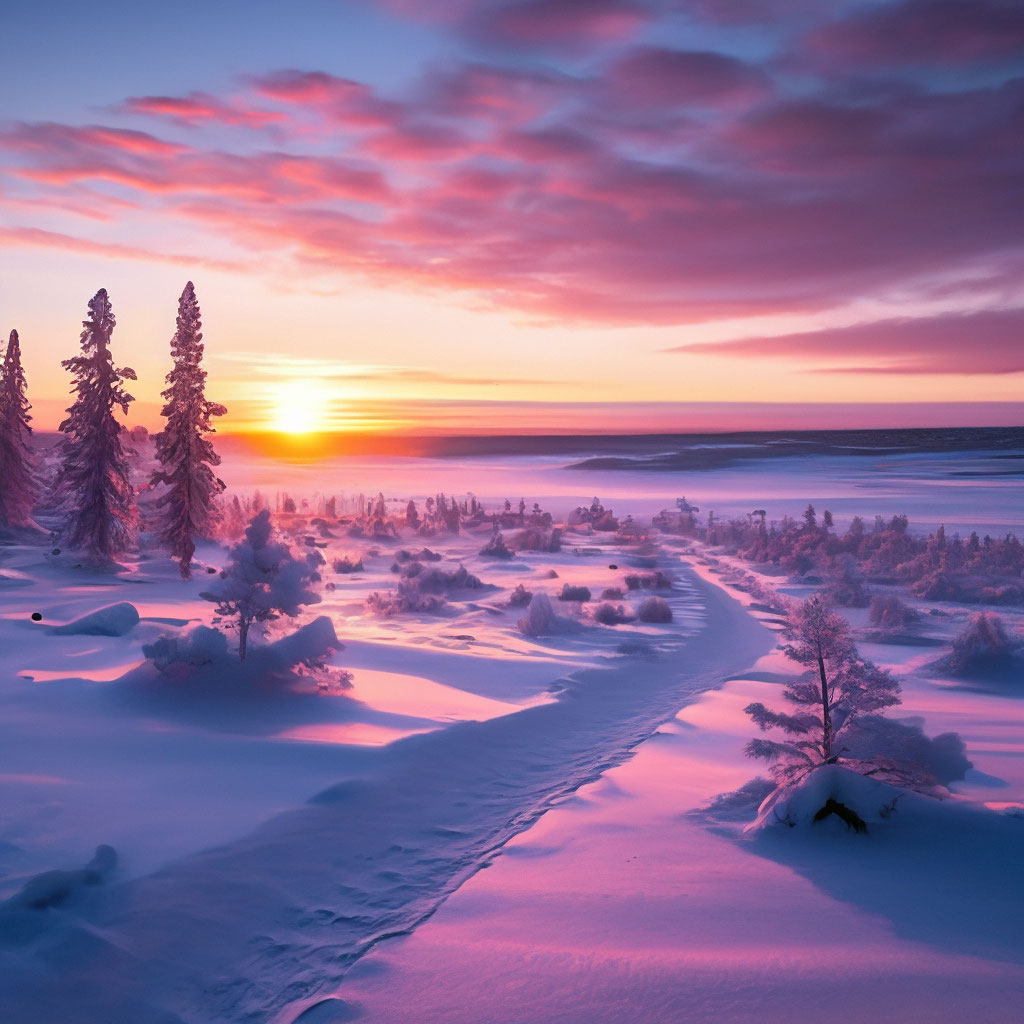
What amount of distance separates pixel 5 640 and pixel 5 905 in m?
11.3

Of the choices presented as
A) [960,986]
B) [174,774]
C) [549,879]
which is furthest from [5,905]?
A: [960,986]

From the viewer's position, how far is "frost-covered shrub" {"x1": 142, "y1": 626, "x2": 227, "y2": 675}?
12234mm

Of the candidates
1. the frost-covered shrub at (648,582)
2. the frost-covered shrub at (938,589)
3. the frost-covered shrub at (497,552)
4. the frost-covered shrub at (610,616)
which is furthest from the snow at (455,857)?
the frost-covered shrub at (497,552)

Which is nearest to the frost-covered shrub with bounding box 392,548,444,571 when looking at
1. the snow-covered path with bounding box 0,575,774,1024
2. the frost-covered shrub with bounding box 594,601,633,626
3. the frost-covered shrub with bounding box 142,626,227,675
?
the frost-covered shrub with bounding box 594,601,633,626

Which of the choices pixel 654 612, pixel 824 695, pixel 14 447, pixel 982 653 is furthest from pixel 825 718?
pixel 14 447

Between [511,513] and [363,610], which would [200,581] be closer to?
[363,610]

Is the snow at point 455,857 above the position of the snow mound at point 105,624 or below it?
below

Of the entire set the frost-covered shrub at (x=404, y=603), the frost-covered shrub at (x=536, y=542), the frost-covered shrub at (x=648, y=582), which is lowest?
the frost-covered shrub at (x=404, y=603)

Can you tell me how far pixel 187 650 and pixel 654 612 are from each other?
13.6m

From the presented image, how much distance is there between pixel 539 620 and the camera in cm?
2055

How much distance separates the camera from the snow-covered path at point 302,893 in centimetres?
537

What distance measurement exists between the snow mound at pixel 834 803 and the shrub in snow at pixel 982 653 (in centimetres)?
883

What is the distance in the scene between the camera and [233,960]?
5887 millimetres

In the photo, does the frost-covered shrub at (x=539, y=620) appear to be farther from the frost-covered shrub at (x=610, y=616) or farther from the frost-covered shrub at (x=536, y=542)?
the frost-covered shrub at (x=536, y=542)
